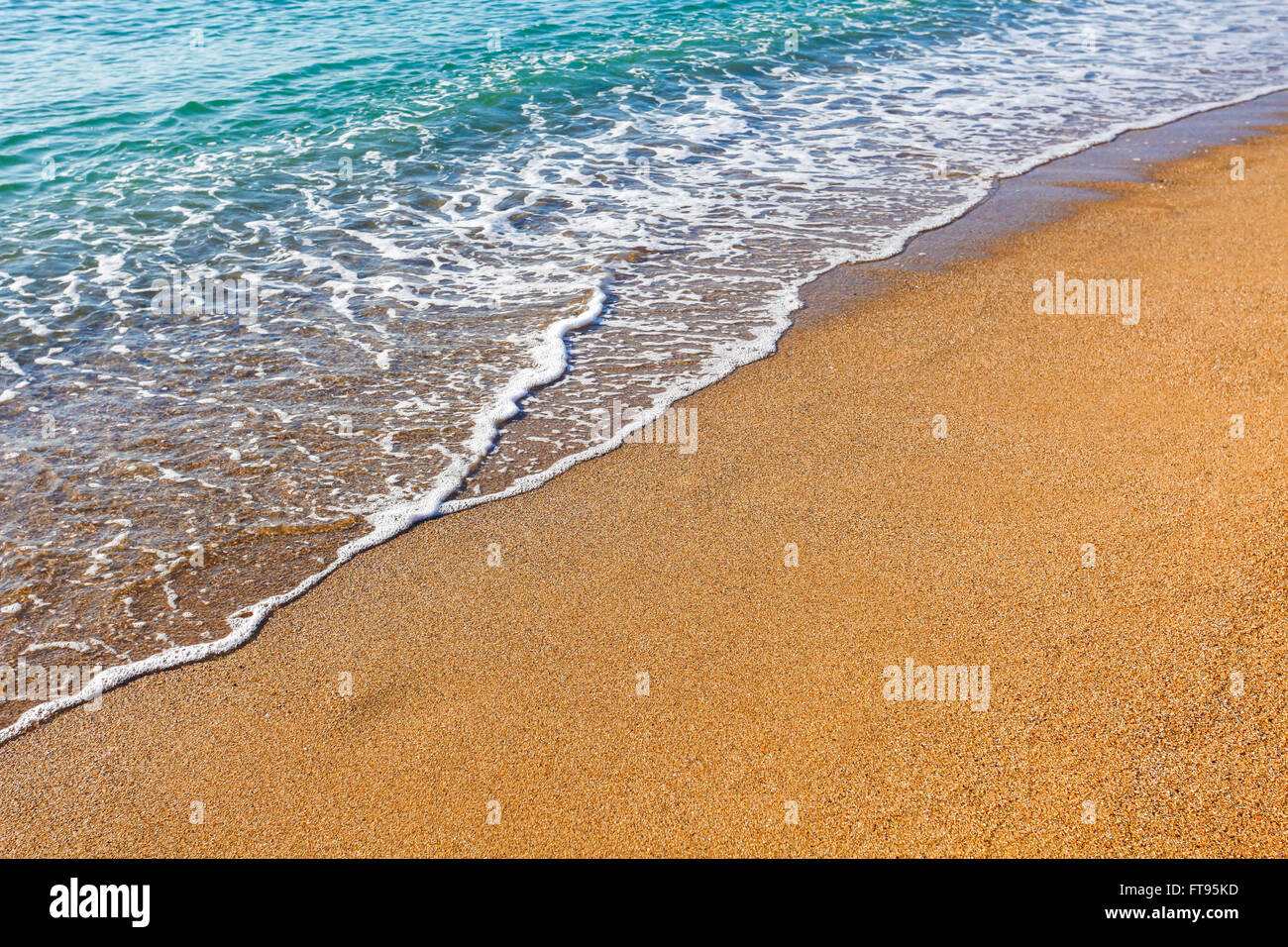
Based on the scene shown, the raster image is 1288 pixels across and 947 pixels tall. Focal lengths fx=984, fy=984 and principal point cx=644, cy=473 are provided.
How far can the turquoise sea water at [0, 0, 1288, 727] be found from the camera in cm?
532

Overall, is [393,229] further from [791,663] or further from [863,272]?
[791,663]

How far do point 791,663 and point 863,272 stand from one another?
485 centimetres

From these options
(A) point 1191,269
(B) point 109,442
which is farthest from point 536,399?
(A) point 1191,269

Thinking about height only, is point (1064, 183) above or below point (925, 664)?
above

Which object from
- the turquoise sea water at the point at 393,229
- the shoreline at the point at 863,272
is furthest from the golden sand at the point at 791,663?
the turquoise sea water at the point at 393,229

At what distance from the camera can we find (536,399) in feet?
21.1

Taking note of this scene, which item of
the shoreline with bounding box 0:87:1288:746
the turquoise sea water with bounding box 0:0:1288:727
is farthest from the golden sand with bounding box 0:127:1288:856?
the turquoise sea water with bounding box 0:0:1288:727

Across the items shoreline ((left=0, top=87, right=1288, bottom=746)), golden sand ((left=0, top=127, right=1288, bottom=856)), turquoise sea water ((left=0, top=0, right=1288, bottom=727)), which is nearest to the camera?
golden sand ((left=0, top=127, right=1288, bottom=856))

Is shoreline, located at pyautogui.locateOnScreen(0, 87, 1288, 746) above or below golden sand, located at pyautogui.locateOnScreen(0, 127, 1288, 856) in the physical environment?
above

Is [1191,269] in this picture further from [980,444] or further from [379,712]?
[379,712]

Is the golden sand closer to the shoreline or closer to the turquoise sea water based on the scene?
the shoreline

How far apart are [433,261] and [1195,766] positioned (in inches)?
275

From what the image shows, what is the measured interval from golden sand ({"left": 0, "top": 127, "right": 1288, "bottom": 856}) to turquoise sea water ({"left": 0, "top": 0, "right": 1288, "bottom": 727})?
624 millimetres

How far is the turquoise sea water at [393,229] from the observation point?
532 cm
